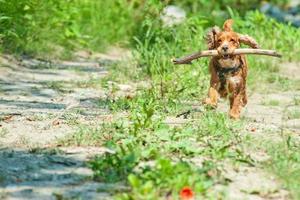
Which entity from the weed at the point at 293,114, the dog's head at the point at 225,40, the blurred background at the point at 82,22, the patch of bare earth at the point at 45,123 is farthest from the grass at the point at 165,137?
the blurred background at the point at 82,22

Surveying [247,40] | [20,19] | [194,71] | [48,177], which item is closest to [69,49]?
[20,19]

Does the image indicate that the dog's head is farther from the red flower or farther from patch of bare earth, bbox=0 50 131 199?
the red flower

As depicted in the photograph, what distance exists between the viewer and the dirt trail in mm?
4320

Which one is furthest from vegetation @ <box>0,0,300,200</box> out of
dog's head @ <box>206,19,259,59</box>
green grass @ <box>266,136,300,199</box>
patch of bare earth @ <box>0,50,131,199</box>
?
dog's head @ <box>206,19,259,59</box>

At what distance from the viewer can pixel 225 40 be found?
19.6 ft

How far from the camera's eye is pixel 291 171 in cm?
444

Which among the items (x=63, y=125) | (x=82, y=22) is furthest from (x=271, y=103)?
(x=82, y=22)

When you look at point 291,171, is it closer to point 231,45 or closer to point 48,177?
point 48,177

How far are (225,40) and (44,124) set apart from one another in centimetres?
150

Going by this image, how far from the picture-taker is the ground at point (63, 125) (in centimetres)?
428

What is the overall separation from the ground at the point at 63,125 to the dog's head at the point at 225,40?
0.57 m

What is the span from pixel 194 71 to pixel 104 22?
390cm

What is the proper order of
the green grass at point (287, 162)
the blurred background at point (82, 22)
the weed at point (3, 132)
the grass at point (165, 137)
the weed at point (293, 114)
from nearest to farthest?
the grass at point (165, 137)
the green grass at point (287, 162)
the weed at point (3, 132)
the weed at point (293, 114)
the blurred background at point (82, 22)

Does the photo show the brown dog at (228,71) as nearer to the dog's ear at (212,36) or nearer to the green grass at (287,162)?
the dog's ear at (212,36)
